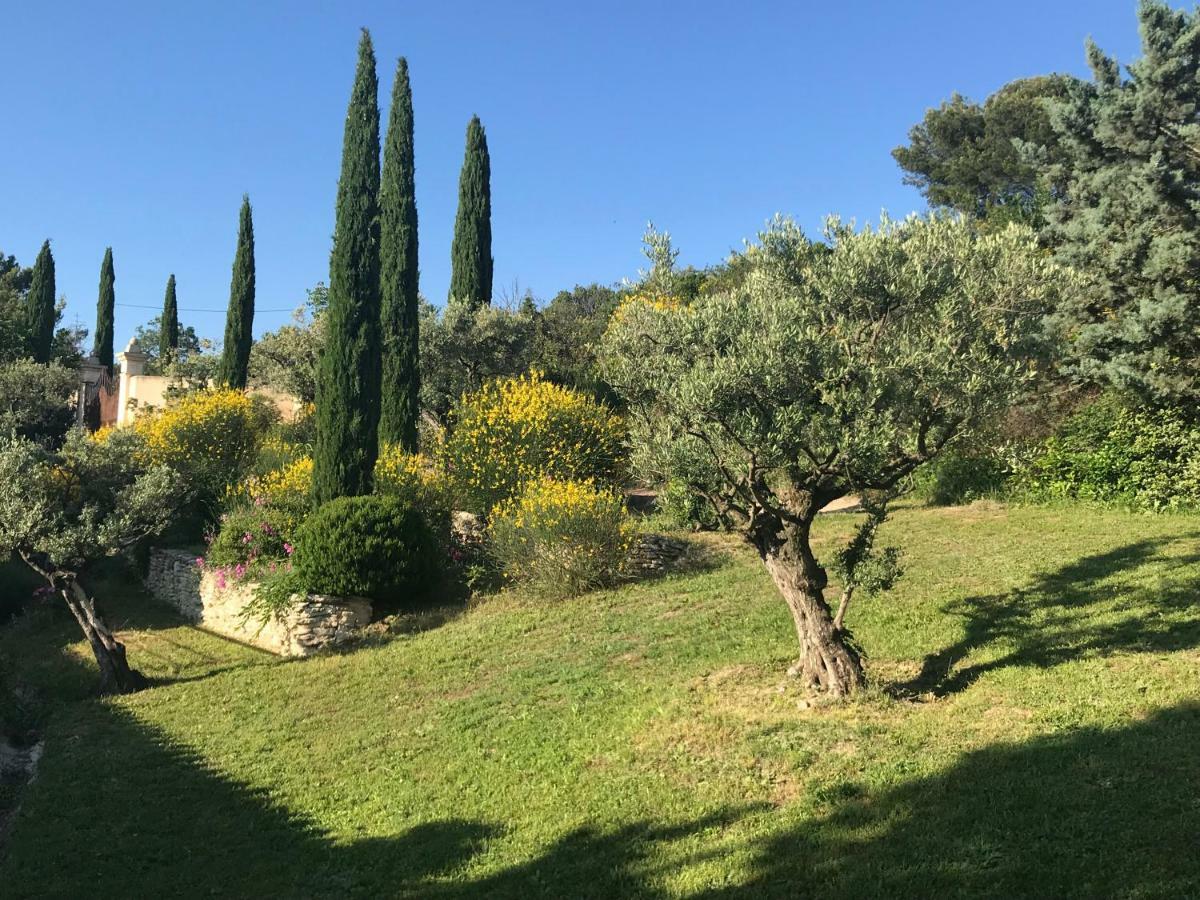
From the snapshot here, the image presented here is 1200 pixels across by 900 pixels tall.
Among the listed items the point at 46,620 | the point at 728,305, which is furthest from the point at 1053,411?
the point at 46,620

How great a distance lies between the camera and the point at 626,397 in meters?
7.32

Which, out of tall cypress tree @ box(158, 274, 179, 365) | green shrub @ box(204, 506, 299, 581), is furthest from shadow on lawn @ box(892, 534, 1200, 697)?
tall cypress tree @ box(158, 274, 179, 365)

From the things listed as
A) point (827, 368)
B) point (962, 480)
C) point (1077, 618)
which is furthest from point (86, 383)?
point (1077, 618)

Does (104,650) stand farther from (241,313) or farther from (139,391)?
(139,391)

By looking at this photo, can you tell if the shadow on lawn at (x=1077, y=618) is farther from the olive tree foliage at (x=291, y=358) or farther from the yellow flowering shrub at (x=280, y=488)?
the olive tree foliage at (x=291, y=358)

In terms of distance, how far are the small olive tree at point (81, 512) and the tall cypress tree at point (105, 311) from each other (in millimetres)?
36461

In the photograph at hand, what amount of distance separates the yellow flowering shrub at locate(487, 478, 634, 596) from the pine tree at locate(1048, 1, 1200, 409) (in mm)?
7919

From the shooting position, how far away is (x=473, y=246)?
78.5 feet

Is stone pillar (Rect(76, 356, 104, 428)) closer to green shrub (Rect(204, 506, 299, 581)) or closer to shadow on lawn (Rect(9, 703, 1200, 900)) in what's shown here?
green shrub (Rect(204, 506, 299, 581))

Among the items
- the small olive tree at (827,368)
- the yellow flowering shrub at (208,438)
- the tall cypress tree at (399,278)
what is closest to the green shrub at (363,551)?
the tall cypress tree at (399,278)

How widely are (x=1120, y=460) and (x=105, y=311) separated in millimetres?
46996

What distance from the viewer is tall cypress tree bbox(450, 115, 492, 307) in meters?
23.9

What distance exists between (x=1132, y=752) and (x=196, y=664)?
491 inches

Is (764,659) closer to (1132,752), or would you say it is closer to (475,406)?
(1132,752)
